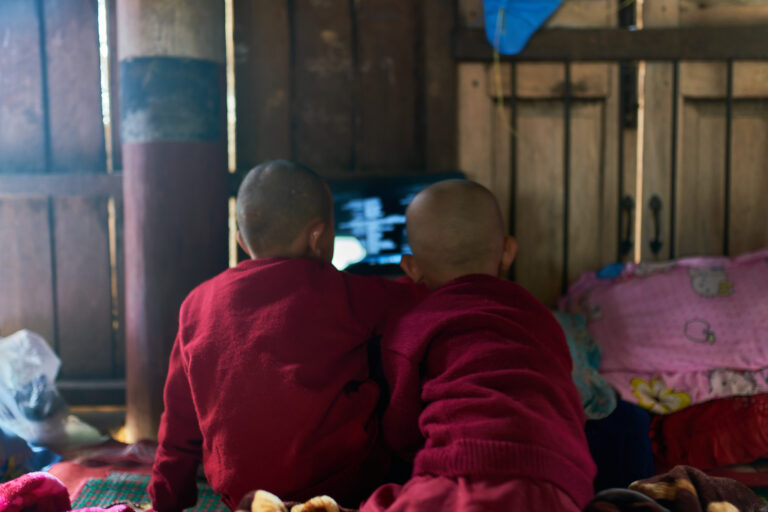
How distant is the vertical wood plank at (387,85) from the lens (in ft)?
9.29

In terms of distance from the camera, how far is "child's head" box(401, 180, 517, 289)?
1538 mm

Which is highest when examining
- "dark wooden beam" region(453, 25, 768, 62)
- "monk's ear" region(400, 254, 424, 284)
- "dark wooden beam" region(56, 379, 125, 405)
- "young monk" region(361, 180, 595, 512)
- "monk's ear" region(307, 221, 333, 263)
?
"dark wooden beam" region(453, 25, 768, 62)

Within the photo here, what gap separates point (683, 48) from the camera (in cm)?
285

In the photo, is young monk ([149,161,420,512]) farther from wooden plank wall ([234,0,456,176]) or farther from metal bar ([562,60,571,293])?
metal bar ([562,60,571,293])

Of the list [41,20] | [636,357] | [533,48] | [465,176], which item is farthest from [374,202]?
[41,20]

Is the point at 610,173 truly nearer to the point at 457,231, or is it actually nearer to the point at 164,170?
the point at 457,231

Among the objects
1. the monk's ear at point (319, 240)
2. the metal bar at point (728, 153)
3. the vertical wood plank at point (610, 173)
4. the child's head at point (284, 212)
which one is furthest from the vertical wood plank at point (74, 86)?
the metal bar at point (728, 153)

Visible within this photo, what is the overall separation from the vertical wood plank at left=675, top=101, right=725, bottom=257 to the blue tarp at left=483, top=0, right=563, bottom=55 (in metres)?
0.79

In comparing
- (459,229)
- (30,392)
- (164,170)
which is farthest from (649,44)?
(30,392)

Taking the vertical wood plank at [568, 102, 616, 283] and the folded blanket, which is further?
the vertical wood plank at [568, 102, 616, 283]

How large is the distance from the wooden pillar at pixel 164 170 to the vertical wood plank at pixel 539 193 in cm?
135

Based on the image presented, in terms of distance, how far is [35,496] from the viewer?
1501mm

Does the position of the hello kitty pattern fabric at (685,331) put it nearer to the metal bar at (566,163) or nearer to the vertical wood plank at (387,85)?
the metal bar at (566,163)

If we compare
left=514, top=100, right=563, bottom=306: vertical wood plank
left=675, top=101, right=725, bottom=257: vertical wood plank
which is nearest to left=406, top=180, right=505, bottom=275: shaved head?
left=514, top=100, right=563, bottom=306: vertical wood plank
